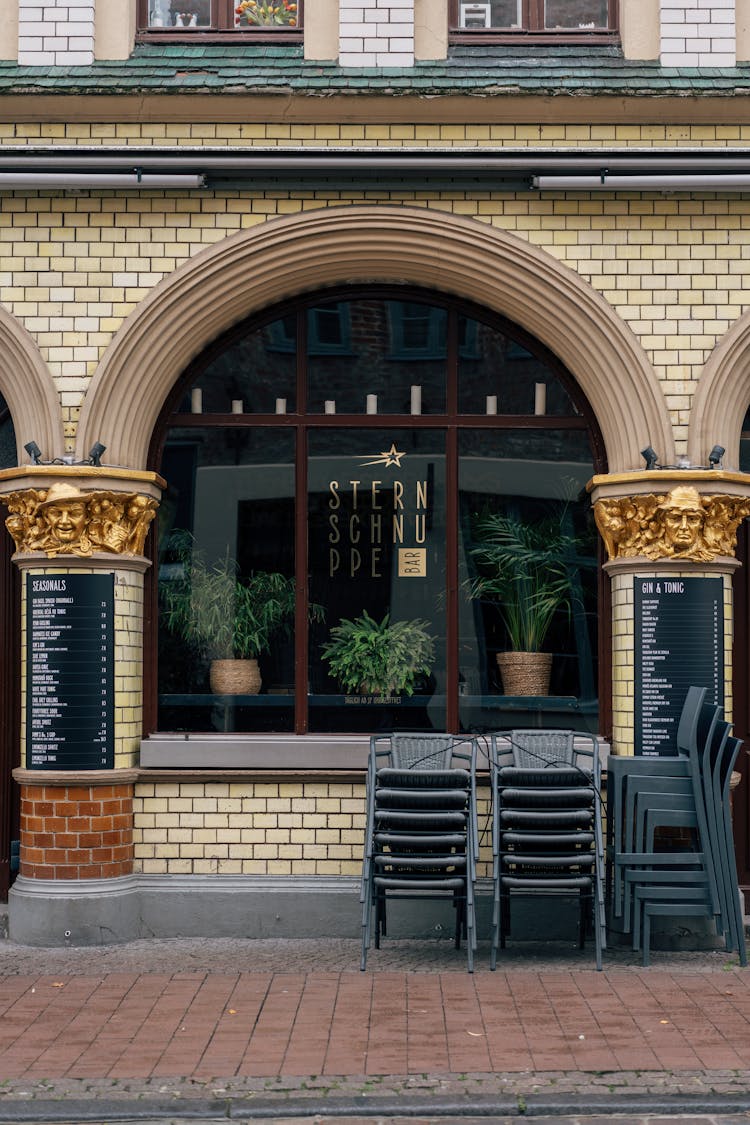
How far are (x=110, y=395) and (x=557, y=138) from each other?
3.27 m

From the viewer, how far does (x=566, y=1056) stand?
6648mm

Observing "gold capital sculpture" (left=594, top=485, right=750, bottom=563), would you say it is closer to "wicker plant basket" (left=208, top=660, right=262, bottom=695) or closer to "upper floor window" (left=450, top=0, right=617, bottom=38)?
"wicker plant basket" (left=208, top=660, right=262, bottom=695)

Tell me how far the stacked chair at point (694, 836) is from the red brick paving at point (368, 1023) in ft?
1.21

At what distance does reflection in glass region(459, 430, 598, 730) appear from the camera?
32.0 feet

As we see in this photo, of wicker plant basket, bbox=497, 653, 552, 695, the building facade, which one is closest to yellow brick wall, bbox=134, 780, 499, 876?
the building facade

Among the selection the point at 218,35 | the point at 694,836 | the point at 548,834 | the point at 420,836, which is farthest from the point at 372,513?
the point at 218,35

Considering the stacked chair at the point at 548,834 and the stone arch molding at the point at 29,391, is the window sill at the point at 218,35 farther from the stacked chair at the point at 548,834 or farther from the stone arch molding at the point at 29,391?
the stacked chair at the point at 548,834

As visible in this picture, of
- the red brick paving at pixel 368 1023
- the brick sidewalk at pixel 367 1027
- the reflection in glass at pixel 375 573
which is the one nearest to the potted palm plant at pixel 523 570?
the reflection in glass at pixel 375 573

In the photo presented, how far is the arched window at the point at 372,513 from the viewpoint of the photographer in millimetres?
9758

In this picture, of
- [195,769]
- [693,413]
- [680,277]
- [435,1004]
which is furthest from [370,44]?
[435,1004]

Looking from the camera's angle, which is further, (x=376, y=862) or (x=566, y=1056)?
(x=376, y=862)

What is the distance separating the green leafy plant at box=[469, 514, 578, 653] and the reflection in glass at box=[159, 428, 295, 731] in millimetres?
1263

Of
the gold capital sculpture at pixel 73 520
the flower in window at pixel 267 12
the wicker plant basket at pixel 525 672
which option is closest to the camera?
the gold capital sculpture at pixel 73 520

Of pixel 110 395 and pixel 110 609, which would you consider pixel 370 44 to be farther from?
pixel 110 609
